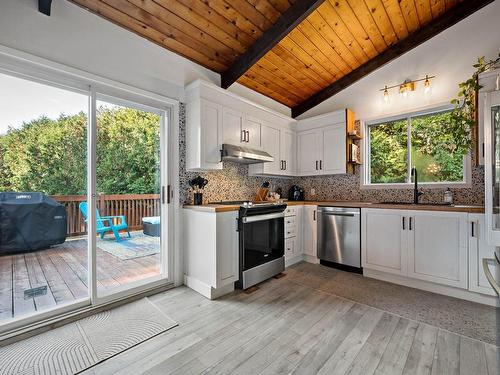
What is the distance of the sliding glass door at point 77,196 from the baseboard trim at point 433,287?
2.73 meters

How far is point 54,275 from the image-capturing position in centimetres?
219

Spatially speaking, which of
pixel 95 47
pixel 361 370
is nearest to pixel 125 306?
pixel 361 370

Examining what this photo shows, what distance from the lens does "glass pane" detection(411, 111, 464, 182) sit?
3.13m

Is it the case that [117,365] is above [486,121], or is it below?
below

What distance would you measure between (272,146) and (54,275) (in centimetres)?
311

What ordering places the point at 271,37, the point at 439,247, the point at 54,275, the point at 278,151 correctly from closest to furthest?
the point at 54,275
the point at 439,247
the point at 271,37
the point at 278,151

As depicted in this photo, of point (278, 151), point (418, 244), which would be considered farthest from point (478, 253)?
point (278, 151)

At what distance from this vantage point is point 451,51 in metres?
3.10

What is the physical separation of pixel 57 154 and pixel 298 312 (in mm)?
2704

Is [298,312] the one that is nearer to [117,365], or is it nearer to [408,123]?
[117,365]

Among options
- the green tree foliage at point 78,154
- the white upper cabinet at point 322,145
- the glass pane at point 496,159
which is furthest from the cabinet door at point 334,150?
the green tree foliage at point 78,154

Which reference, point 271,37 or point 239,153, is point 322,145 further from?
point 271,37

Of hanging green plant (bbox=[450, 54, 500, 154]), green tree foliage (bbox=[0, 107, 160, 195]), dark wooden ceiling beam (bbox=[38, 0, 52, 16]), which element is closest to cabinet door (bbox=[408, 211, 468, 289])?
hanging green plant (bbox=[450, 54, 500, 154])

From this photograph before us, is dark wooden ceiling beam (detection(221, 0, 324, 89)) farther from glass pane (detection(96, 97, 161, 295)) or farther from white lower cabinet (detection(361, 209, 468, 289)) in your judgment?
white lower cabinet (detection(361, 209, 468, 289))
